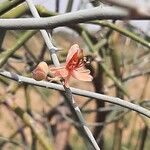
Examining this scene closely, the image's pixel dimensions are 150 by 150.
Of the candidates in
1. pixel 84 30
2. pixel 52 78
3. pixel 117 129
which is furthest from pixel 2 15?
pixel 117 129

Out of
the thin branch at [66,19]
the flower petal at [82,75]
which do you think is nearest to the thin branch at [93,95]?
the flower petal at [82,75]

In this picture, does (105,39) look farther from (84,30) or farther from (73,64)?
(73,64)

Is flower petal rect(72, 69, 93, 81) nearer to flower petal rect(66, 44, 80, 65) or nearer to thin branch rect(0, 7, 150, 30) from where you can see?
flower petal rect(66, 44, 80, 65)

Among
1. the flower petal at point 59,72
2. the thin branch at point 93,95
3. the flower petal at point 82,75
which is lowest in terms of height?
the thin branch at point 93,95

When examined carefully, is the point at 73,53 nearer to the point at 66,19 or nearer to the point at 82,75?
the point at 82,75

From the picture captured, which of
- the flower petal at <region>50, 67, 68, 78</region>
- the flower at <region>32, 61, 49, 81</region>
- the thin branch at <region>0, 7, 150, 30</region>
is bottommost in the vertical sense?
the flower petal at <region>50, 67, 68, 78</region>

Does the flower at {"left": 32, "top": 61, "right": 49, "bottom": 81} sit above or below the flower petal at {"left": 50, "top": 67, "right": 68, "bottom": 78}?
above

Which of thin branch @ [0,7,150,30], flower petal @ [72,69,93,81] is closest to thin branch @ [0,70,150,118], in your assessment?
flower petal @ [72,69,93,81]

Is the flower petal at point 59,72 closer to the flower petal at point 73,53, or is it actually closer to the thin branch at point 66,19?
the flower petal at point 73,53

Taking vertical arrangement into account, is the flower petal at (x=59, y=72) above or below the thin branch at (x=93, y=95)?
above
